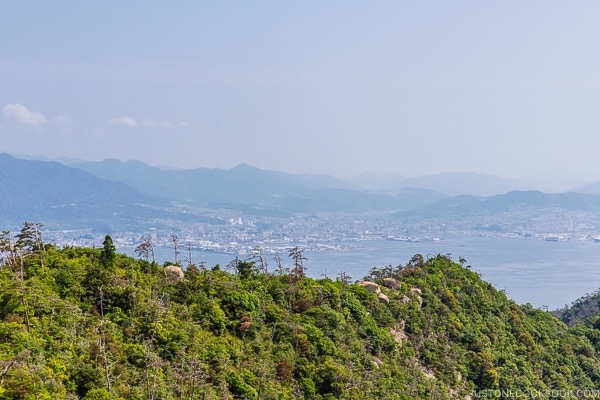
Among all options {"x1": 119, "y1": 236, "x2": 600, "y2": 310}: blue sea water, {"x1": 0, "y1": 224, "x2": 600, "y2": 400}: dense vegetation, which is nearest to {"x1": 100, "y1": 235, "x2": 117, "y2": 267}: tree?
{"x1": 0, "y1": 224, "x2": 600, "y2": 400}: dense vegetation

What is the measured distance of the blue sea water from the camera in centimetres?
8600

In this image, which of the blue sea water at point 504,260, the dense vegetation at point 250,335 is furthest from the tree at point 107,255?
the blue sea water at point 504,260

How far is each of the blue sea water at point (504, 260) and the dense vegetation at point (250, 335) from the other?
1456 inches

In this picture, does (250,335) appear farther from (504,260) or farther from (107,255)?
(504,260)

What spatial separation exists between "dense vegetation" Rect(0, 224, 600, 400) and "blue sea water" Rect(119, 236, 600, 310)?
36995mm

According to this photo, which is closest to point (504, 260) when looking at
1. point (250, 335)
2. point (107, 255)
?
point (250, 335)

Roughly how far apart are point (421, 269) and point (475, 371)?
806 centimetres

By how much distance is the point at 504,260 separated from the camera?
113375 mm

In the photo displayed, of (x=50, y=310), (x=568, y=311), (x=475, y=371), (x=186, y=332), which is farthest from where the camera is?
(x=568, y=311)

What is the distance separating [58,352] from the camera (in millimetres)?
13203

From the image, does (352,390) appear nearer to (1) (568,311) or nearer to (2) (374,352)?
(2) (374,352)

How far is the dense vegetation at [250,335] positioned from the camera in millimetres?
13656

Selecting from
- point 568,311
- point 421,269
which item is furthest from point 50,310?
point 568,311

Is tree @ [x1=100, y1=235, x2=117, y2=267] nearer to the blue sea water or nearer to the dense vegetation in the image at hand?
the dense vegetation
